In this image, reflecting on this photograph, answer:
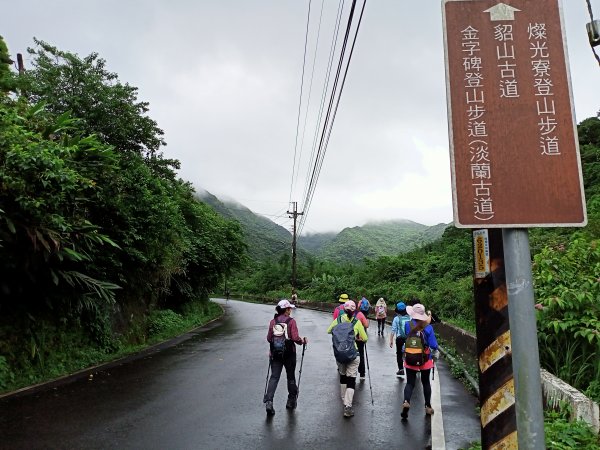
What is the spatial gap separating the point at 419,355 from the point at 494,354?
394 cm

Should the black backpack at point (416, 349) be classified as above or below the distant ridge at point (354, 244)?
below

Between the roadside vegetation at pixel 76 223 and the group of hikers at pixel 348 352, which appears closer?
the group of hikers at pixel 348 352

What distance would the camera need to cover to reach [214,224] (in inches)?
1009

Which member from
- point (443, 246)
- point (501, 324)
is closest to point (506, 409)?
point (501, 324)

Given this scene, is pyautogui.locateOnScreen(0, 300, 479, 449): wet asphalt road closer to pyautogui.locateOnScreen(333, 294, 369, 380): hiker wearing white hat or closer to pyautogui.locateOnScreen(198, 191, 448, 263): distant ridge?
pyautogui.locateOnScreen(333, 294, 369, 380): hiker wearing white hat

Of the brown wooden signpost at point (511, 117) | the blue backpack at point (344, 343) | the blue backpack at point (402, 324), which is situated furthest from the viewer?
the blue backpack at point (402, 324)

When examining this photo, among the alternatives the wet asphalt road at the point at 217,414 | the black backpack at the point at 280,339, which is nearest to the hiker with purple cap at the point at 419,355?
the wet asphalt road at the point at 217,414

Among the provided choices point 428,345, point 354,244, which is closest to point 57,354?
point 428,345

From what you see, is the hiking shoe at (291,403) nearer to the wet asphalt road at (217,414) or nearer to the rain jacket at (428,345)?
the wet asphalt road at (217,414)

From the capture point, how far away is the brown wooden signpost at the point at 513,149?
213 cm

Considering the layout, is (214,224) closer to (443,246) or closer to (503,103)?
(443,246)

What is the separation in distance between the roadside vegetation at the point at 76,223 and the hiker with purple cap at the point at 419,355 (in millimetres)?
5998

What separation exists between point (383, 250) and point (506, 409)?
92.8m

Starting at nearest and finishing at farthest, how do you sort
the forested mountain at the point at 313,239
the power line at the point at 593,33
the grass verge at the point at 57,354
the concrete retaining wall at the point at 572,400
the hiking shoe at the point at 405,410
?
the concrete retaining wall at the point at 572,400 → the power line at the point at 593,33 → the hiking shoe at the point at 405,410 → the grass verge at the point at 57,354 → the forested mountain at the point at 313,239
